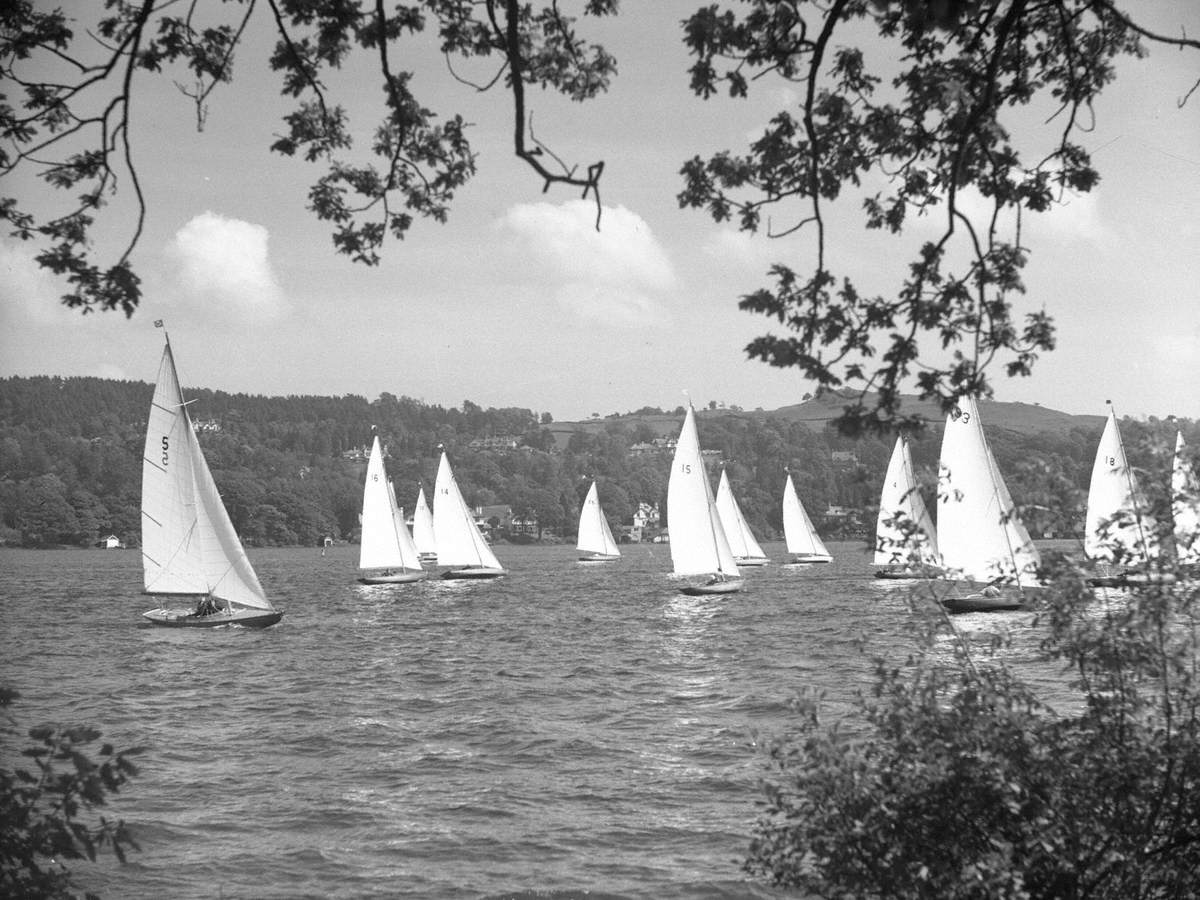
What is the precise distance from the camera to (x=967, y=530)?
4684 cm

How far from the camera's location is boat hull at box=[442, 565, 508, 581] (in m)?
82.2

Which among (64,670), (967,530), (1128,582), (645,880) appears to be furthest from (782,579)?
(1128,582)

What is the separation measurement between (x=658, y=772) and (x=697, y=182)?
1384cm

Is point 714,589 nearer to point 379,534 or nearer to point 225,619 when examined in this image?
point 225,619

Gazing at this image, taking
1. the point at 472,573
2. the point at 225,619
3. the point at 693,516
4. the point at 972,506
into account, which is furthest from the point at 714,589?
the point at 472,573

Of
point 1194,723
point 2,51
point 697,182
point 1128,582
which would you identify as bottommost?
point 1194,723

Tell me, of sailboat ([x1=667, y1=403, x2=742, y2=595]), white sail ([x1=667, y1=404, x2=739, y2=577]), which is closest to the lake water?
sailboat ([x1=667, y1=403, x2=742, y2=595])

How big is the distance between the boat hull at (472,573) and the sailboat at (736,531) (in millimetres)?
18009

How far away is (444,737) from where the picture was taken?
24.0 m

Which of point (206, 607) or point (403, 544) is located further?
point (403, 544)

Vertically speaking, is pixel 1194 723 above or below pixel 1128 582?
below

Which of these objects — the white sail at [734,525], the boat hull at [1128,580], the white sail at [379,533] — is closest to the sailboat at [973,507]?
the boat hull at [1128,580]

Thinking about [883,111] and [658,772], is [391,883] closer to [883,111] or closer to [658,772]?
[658,772]

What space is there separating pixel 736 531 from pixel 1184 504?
289 ft
